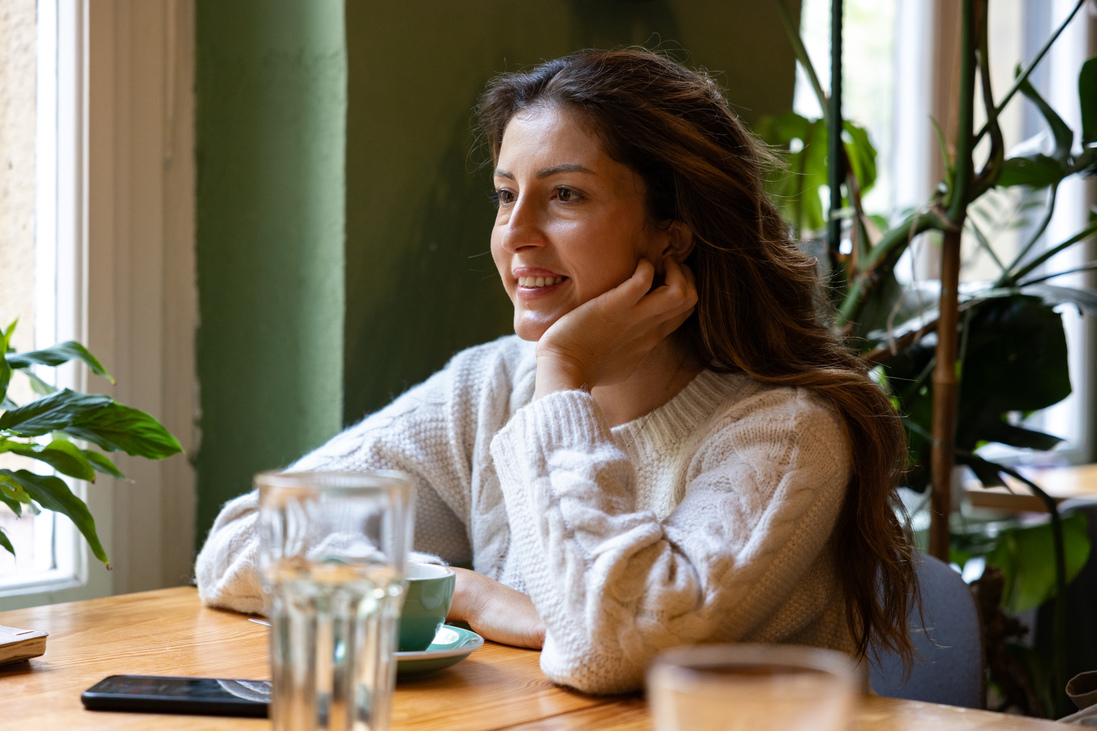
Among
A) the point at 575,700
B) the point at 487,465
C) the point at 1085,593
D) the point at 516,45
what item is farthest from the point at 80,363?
the point at 1085,593

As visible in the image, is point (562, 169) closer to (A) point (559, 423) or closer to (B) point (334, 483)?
(A) point (559, 423)

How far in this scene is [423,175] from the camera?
1.69m

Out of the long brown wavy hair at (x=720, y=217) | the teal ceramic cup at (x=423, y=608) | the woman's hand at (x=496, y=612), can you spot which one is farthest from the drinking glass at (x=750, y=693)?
the long brown wavy hair at (x=720, y=217)

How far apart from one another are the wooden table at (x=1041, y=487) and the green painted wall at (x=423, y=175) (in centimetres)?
111

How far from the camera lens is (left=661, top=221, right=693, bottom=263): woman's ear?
133 cm

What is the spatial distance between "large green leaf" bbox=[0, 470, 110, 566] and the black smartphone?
31cm

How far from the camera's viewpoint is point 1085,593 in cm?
222

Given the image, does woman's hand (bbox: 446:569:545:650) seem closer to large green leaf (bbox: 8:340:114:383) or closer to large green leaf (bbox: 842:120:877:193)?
large green leaf (bbox: 8:340:114:383)

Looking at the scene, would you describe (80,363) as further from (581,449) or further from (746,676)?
(746,676)

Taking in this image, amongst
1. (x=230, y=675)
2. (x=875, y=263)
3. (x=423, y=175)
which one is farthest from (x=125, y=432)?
(x=875, y=263)

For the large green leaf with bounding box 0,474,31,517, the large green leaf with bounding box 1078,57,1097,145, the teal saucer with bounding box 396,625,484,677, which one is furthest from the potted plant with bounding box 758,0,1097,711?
the large green leaf with bounding box 0,474,31,517

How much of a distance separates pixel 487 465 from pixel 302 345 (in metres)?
0.42

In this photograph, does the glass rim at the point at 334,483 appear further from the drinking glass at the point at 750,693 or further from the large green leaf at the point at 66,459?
the large green leaf at the point at 66,459

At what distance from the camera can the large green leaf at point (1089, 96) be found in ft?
5.07
